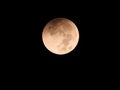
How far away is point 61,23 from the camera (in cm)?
A: 1174

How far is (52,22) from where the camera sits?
11.8 m

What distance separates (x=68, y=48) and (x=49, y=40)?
20.2 inches

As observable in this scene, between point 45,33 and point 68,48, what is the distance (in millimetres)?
693

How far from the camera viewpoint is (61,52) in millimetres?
11875

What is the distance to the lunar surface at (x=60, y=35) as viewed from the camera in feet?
38.1

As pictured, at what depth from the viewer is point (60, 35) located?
11.6m

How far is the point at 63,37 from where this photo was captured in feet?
38.0

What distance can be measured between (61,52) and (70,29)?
630 millimetres

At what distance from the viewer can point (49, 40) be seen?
38.5 ft

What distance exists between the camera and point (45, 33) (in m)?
11.9

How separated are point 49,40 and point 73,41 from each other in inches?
23.5

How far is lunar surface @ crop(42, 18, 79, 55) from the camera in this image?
1162 centimetres

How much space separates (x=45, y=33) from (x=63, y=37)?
533mm

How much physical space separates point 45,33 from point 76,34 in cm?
78
